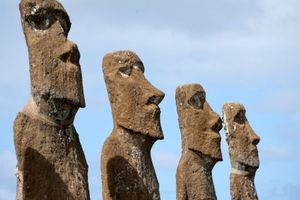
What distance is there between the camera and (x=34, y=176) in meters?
9.48

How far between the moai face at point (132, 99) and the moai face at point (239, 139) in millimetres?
5573

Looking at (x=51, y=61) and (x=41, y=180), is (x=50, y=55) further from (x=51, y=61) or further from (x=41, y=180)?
(x=41, y=180)

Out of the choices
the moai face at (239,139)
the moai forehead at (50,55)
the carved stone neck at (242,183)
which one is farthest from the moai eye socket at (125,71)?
the moai face at (239,139)

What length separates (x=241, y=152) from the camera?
17.7 metres

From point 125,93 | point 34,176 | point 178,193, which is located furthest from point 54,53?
point 178,193

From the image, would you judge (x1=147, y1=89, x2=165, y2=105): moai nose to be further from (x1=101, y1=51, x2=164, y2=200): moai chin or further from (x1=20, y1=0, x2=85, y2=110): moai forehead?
(x1=20, y1=0, x2=85, y2=110): moai forehead

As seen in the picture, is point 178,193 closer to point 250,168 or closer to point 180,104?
point 180,104

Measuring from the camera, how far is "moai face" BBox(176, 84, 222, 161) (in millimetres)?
15047

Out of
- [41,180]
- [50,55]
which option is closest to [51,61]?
[50,55]

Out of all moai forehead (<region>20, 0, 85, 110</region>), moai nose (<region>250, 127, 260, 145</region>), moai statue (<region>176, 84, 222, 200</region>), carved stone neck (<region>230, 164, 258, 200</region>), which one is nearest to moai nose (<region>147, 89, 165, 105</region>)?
moai forehead (<region>20, 0, 85, 110</region>)

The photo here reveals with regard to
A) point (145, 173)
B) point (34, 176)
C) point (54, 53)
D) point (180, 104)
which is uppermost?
point (180, 104)

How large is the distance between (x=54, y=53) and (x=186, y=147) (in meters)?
5.72

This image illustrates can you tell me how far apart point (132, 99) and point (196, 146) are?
3.02 meters

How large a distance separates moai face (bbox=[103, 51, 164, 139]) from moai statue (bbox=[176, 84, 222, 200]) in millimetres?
2663
